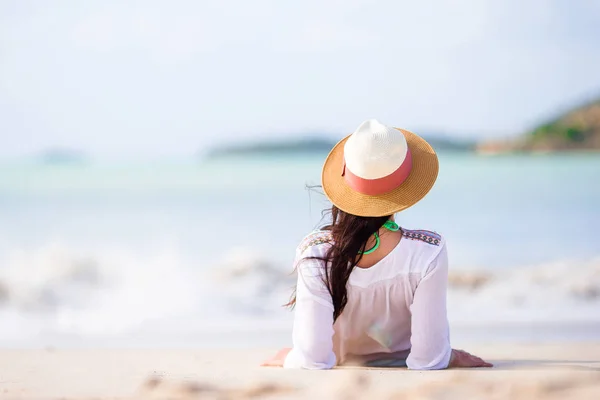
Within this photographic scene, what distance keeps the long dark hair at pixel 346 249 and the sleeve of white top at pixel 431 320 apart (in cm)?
18

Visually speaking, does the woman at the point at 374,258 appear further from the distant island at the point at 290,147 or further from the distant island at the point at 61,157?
the distant island at the point at 61,157

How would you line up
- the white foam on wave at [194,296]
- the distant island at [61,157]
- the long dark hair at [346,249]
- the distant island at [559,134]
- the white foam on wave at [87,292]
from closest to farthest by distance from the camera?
the long dark hair at [346,249]
the white foam on wave at [194,296]
the white foam on wave at [87,292]
the distant island at [559,134]
the distant island at [61,157]

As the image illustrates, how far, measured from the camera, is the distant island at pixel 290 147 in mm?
15375

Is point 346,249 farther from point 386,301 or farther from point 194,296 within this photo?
point 194,296

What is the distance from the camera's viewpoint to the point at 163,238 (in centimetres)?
859

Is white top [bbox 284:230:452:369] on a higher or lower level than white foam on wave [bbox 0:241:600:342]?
lower

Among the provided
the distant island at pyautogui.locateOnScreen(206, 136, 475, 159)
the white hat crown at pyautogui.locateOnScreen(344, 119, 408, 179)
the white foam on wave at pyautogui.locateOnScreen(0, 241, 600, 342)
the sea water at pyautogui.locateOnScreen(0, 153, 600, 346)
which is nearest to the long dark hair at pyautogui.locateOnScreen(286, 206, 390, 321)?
the white hat crown at pyautogui.locateOnScreen(344, 119, 408, 179)

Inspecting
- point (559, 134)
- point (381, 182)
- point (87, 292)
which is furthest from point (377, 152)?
point (559, 134)

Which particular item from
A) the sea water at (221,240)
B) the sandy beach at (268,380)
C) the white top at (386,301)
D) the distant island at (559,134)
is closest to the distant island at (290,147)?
the sea water at (221,240)

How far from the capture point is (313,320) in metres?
2.05

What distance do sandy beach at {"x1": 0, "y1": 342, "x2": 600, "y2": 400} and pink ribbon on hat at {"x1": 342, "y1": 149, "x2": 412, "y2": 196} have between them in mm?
486

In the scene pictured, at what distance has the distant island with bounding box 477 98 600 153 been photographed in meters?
14.0

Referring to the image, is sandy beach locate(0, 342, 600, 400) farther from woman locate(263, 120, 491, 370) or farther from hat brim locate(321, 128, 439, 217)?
hat brim locate(321, 128, 439, 217)

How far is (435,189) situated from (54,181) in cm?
638
